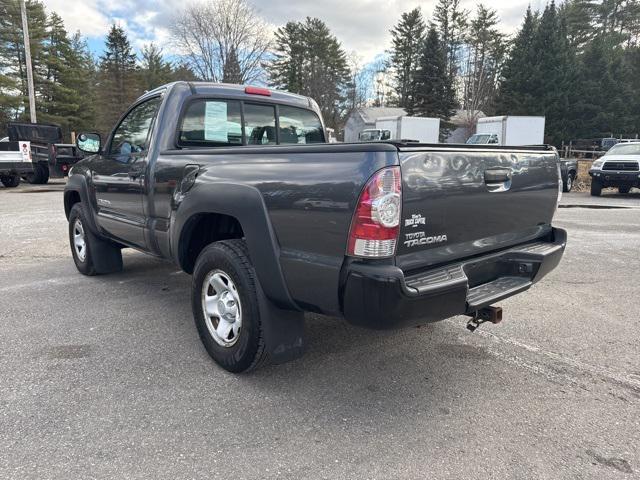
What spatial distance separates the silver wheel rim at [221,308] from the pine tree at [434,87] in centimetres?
4909

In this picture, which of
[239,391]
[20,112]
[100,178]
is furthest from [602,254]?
[20,112]

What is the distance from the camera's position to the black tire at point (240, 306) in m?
2.90

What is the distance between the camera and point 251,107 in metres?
4.41

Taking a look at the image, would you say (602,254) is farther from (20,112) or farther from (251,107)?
(20,112)

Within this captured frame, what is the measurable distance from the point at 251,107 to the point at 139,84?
178 feet

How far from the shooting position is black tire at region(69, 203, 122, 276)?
544 centimetres

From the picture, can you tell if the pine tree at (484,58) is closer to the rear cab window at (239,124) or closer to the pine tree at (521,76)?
the pine tree at (521,76)

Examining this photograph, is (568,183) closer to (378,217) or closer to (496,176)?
(496,176)

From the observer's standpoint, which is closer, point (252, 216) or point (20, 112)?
point (252, 216)

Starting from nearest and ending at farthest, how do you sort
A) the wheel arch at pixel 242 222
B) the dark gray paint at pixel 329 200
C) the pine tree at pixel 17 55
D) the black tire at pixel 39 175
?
the dark gray paint at pixel 329 200
the wheel arch at pixel 242 222
the black tire at pixel 39 175
the pine tree at pixel 17 55

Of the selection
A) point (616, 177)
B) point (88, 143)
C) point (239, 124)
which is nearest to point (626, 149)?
point (616, 177)

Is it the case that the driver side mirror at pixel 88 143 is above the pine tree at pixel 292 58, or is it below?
below


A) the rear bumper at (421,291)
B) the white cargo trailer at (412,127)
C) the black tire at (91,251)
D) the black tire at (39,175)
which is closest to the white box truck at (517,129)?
→ the white cargo trailer at (412,127)

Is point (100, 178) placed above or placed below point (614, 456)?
above
